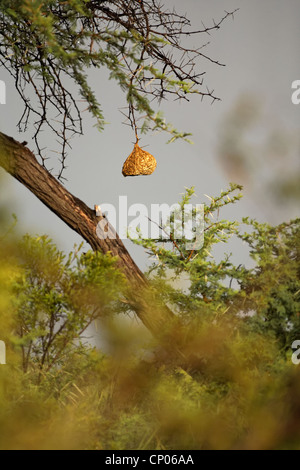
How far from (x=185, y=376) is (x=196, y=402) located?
0.52ft

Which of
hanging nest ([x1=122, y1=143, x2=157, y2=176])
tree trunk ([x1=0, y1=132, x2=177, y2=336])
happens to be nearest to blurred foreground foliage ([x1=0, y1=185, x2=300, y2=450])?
tree trunk ([x1=0, y1=132, x2=177, y2=336])

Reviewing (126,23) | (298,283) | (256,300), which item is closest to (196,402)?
(256,300)

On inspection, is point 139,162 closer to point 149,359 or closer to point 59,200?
point 59,200

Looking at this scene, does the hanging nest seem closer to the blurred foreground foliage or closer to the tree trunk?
the tree trunk

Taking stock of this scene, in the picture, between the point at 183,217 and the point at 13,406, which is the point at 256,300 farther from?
the point at 13,406

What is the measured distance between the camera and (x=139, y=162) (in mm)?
2340

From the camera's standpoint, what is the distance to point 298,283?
79.5 inches

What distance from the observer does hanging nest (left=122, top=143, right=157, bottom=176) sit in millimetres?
2340

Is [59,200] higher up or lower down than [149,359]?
higher up

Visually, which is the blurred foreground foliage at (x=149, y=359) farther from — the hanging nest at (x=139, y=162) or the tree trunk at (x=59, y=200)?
the hanging nest at (x=139, y=162)

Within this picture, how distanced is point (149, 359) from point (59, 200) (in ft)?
2.71

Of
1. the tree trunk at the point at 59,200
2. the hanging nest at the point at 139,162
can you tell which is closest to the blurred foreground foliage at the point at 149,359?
the tree trunk at the point at 59,200

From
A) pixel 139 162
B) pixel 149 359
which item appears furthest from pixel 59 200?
pixel 149 359

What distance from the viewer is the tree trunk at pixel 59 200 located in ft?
7.55
